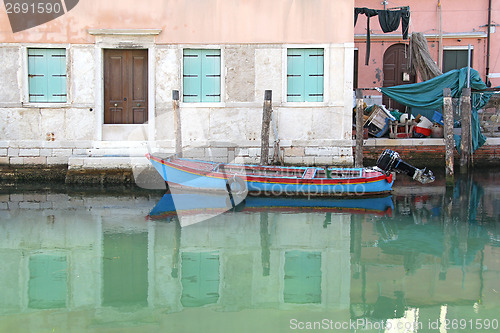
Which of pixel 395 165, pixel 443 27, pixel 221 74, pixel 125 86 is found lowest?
pixel 395 165

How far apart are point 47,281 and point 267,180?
498 centimetres

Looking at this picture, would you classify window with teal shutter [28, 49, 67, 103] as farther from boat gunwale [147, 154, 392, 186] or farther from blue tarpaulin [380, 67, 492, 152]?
blue tarpaulin [380, 67, 492, 152]

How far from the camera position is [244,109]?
38.8ft

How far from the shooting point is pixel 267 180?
1034cm

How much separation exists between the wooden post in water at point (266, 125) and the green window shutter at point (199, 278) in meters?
4.31

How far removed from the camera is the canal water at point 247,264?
520cm

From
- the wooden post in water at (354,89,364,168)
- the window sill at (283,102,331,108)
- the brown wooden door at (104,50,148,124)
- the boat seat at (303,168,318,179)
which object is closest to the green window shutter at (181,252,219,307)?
the boat seat at (303,168,318,179)

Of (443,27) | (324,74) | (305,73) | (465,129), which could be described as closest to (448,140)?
(465,129)

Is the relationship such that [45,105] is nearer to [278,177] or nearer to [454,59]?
[278,177]

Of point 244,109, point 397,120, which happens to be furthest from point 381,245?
point 397,120

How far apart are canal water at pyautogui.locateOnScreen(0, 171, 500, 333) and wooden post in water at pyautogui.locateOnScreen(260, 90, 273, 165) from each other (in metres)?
1.14

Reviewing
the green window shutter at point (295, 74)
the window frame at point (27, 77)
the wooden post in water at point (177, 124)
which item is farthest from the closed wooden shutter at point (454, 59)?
the window frame at point (27, 77)

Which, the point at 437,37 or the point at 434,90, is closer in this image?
the point at 434,90

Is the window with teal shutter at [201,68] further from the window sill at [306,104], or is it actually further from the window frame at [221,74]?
the window sill at [306,104]
